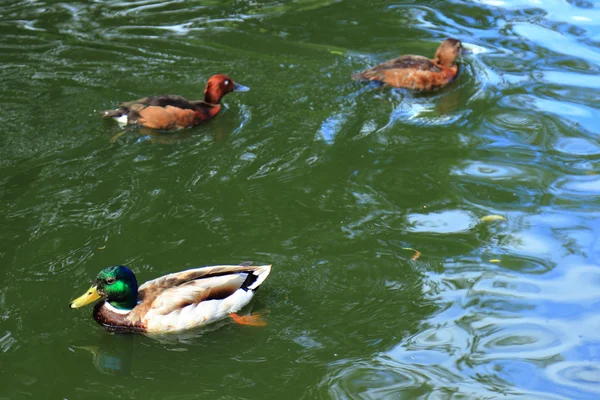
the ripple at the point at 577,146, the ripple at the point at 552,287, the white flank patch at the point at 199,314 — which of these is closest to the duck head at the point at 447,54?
the ripple at the point at 577,146

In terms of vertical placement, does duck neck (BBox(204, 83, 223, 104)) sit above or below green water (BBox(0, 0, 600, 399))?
above

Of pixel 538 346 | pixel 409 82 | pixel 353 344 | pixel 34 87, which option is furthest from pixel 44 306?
pixel 409 82

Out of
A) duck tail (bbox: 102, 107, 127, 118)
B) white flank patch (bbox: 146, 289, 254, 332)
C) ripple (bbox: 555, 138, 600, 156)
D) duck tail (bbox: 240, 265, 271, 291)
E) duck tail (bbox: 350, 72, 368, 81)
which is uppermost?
duck tail (bbox: 102, 107, 127, 118)

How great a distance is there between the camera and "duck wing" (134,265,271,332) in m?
6.18

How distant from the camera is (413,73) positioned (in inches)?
387

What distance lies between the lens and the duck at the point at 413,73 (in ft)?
32.3

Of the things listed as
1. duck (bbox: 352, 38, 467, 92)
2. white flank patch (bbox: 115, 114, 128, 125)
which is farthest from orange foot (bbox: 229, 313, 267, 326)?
duck (bbox: 352, 38, 467, 92)

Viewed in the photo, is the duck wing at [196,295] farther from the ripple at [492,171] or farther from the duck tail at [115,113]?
the duck tail at [115,113]

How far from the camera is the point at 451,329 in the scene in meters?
5.98

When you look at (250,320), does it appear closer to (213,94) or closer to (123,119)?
(123,119)

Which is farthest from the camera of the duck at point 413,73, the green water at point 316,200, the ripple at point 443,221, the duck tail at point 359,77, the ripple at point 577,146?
the duck tail at point 359,77

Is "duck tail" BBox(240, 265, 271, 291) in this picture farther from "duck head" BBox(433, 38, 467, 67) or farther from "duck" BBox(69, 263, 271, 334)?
"duck head" BBox(433, 38, 467, 67)

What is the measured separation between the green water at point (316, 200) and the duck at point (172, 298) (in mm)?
131

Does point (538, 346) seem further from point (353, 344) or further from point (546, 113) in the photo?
point (546, 113)
